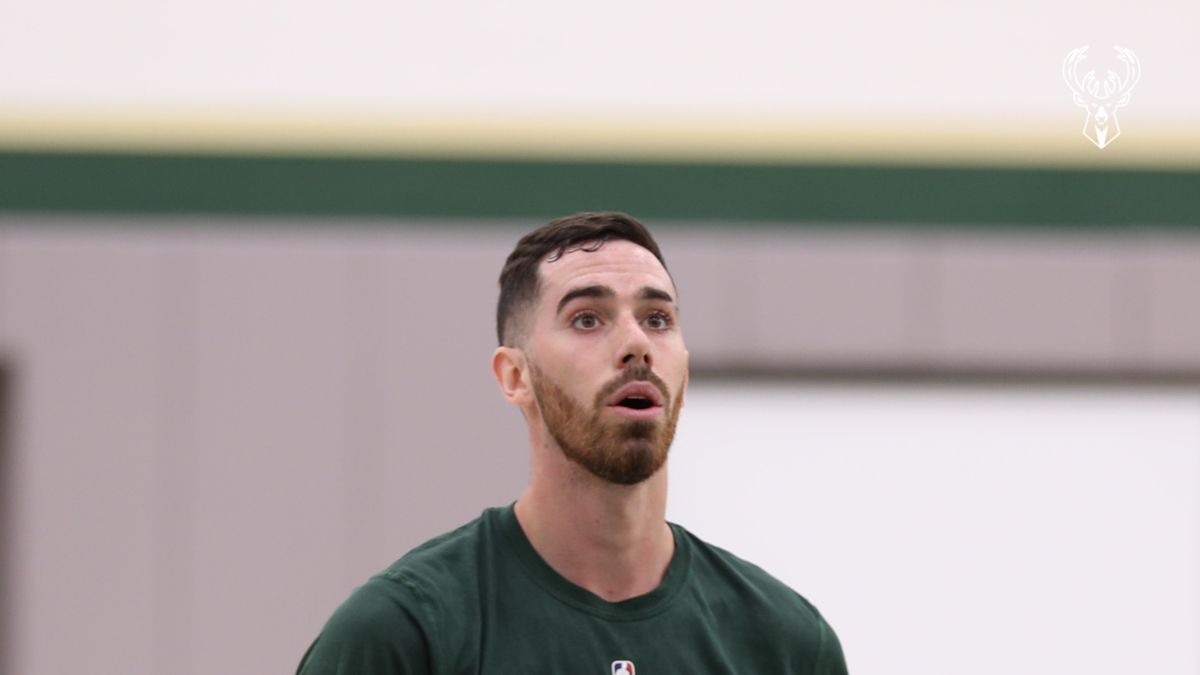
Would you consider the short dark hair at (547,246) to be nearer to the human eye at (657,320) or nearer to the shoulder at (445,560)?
the human eye at (657,320)

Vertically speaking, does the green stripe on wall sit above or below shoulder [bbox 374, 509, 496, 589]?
above

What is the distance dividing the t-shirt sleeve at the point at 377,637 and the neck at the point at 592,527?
43 cm

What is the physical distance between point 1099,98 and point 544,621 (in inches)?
365

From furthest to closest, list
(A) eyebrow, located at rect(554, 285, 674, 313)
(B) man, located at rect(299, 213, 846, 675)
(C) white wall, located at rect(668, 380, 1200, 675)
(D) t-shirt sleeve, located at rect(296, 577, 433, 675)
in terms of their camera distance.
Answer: (C) white wall, located at rect(668, 380, 1200, 675)
(A) eyebrow, located at rect(554, 285, 674, 313)
(B) man, located at rect(299, 213, 846, 675)
(D) t-shirt sleeve, located at rect(296, 577, 433, 675)

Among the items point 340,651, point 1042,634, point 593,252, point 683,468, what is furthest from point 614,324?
point 1042,634

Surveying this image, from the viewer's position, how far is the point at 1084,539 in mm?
10695

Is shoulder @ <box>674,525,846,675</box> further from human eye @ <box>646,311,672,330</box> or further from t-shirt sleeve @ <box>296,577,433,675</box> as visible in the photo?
t-shirt sleeve @ <box>296,577,433,675</box>

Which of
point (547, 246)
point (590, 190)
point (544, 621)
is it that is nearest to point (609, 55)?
point (590, 190)

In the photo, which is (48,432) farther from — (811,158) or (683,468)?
(811,158)

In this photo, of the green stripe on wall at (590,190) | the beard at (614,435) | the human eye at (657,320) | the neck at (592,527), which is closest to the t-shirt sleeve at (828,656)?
the neck at (592,527)

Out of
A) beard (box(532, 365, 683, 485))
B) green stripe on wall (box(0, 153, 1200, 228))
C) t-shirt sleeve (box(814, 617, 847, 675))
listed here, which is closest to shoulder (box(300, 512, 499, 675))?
beard (box(532, 365, 683, 485))

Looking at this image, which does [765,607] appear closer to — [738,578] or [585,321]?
[738,578]

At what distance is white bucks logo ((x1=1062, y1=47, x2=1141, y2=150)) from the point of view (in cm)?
1105

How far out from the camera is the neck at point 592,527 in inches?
157
